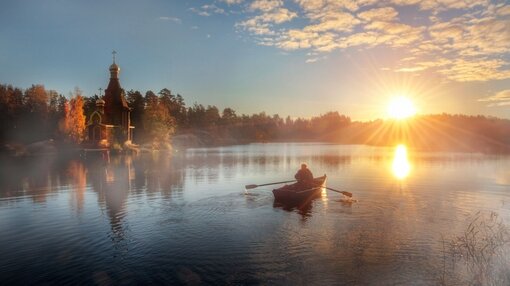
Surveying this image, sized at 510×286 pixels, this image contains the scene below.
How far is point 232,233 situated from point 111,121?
278 feet

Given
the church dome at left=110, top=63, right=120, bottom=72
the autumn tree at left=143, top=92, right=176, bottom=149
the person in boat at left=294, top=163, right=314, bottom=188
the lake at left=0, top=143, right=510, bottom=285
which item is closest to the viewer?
the lake at left=0, top=143, right=510, bottom=285

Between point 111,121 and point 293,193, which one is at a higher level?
point 111,121

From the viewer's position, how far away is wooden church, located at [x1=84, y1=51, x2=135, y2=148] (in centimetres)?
8569

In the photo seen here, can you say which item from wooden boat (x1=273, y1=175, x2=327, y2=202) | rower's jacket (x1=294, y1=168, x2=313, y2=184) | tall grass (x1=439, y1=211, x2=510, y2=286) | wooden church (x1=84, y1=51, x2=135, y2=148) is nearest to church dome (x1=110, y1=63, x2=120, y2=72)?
wooden church (x1=84, y1=51, x2=135, y2=148)

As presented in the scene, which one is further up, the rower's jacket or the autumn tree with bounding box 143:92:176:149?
the autumn tree with bounding box 143:92:176:149

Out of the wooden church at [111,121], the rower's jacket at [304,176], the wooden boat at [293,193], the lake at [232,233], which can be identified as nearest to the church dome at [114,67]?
the wooden church at [111,121]

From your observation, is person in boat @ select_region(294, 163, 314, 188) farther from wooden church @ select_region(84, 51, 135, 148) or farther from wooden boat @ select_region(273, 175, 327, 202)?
wooden church @ select_region(84, 51, 135, 148)

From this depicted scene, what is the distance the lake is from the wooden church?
53.4 metres

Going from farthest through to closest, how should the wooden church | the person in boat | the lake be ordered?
1. the wooden church
2. the person in boat
3. the lake

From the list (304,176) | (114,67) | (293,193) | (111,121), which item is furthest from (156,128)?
(293,193)

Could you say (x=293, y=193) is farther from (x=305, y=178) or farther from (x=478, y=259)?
(x=478, y=259)

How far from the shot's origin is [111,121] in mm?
95062

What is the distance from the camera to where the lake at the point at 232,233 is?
1357cm

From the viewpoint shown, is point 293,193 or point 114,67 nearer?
point 293,193
